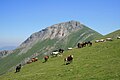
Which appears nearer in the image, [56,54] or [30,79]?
[30,79]

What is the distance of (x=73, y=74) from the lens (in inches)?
1299

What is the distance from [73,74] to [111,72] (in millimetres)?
5927

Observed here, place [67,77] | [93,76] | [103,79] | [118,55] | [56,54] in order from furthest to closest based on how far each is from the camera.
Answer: [56,54], [118,55], [67,77], [93,76], [103,79]

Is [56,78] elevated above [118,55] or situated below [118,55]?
below

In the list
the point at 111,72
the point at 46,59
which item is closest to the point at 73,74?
the point at 111,72

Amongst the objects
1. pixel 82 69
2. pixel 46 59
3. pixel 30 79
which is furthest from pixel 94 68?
pixel 46 59

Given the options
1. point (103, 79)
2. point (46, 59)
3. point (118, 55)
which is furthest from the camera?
point (46, 59)

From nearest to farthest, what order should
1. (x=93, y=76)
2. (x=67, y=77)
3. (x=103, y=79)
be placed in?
(x=103, y=79)
(x=93, y=76)
(x=67, y=77)

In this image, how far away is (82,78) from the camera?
29234 millimetres

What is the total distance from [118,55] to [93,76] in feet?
49.2

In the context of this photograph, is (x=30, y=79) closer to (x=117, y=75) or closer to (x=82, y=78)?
(x=82, y=78)

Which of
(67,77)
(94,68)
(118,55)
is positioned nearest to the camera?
(67,77)

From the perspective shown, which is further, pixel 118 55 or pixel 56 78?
pixel 118 55

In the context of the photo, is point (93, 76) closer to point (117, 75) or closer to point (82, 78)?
point (82, 78)
